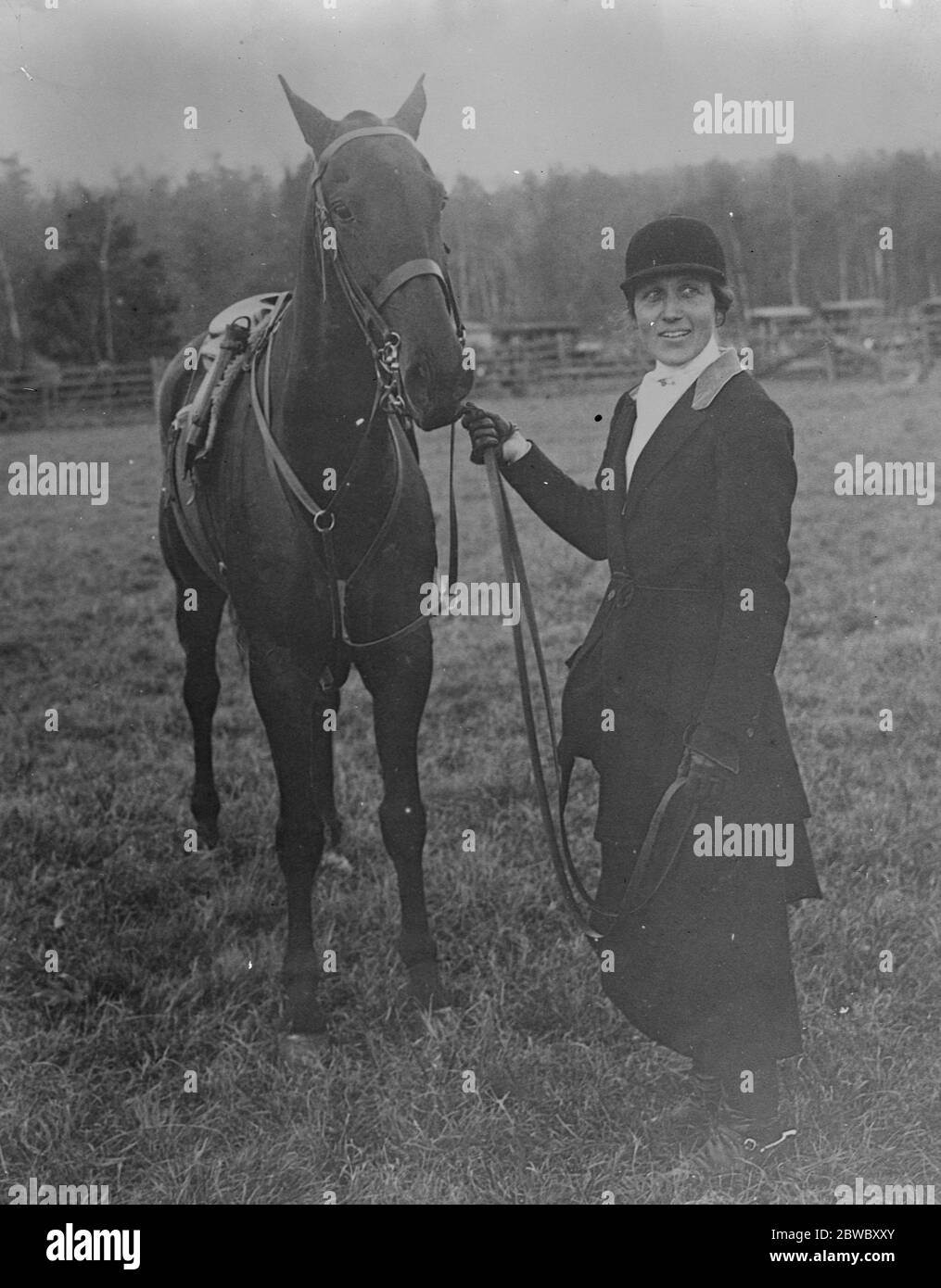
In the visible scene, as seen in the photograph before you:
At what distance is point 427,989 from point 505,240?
96.4 inches

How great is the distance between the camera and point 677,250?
9.14 ft

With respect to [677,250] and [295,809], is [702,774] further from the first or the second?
[677,250]

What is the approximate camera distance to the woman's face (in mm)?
2822

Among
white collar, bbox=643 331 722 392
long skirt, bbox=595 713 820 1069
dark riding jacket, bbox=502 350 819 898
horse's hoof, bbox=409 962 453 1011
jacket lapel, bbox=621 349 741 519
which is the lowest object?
horse's hoof, bbox=409 962 453 1011

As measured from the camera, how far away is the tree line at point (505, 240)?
327 cm

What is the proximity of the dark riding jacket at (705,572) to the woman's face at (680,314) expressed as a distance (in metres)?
0.10

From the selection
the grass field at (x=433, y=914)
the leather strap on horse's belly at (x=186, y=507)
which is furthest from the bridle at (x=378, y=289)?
the leather strap on horse's belly at (x=186, y=507)

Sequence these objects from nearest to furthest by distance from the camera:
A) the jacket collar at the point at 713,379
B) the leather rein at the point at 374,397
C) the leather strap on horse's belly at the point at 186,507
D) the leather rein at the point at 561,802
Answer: the leather rein at the point at 374,397, the jacket collar at the point at 713,379, the leather rein at the point at 561,802, the leather strap on horse's belly at the point at 186,507

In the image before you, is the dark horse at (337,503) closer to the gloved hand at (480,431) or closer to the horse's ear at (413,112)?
the horse's ear at (413,112)

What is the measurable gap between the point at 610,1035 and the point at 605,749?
876mm

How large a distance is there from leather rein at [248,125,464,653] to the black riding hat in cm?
55

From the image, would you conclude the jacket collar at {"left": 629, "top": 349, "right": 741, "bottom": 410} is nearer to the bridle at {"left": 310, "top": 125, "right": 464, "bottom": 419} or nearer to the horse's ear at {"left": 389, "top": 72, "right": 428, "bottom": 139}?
the bridle at {"left": 310, "top": 125, "right": 464, "bottom": 419}

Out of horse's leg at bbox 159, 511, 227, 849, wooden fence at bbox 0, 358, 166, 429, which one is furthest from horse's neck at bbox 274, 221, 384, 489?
horse's leg at bbox 159, 511, 227, 849

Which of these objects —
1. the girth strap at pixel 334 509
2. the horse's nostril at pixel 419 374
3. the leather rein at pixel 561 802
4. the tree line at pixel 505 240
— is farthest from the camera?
the tree line at pixel 505 240
